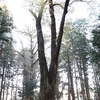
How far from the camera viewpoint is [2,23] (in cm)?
1436

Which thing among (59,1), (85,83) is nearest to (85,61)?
(85,83)

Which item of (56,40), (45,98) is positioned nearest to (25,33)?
(56,40)

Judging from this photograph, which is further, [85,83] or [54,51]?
A: [85,83]

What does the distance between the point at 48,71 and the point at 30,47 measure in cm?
1415

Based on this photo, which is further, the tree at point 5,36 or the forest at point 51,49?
the tree at point 5,36

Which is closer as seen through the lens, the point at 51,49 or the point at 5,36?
the point at 51,49

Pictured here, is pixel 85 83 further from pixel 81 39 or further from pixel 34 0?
pixel 34 0

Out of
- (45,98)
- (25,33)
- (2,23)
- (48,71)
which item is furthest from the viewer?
(25,33)

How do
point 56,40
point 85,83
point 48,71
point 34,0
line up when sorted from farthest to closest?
1. point 85,83
2. point 34,0
3. point 56,40
4. point 48,71

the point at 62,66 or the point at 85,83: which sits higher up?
the point at 62,66

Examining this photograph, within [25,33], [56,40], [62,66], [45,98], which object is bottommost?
[45,98]

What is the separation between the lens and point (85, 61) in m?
22.0

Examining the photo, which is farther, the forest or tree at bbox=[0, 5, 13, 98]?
tree at bbox=[0, 5, 13, 98]

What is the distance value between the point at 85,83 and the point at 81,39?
18.0ft
